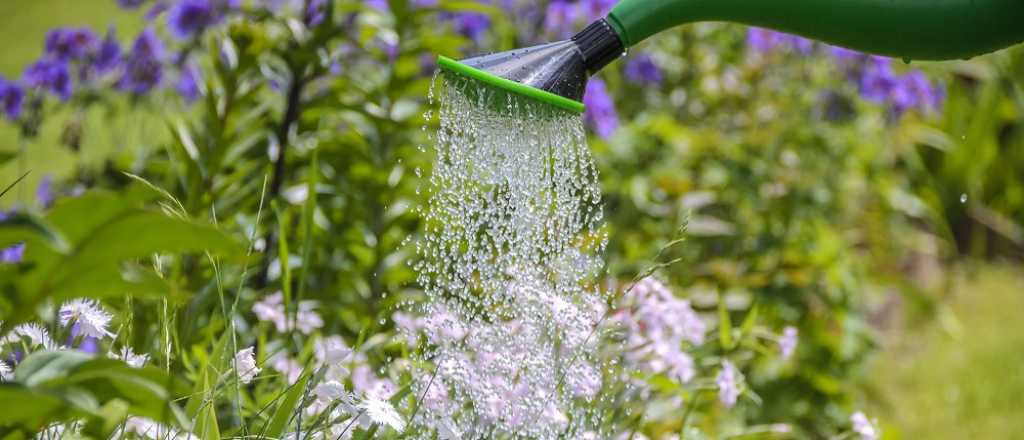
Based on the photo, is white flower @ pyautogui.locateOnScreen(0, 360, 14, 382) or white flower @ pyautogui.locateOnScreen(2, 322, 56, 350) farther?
white flower @ pyautogui.locateOnScreen(2, 322, 56, 350)

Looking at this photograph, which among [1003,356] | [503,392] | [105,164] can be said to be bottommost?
[105,164]

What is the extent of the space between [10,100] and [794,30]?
1.83m

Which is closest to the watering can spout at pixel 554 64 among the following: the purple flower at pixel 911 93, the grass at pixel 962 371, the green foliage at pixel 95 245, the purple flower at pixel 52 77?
the green foliage at pixel 95 245

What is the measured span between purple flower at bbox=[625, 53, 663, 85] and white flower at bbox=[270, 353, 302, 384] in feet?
5.18

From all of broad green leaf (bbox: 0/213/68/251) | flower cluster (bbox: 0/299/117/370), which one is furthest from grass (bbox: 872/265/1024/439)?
broad green leaf (bbox: 0/213/68/251)

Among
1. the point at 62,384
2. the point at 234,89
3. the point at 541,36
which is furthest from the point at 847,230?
the point at 62,384

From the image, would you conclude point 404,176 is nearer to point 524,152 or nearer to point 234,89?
point 234,89

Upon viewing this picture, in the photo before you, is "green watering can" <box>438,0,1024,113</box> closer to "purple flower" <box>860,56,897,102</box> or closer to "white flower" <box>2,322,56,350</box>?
"white flower" <box>2,322,56,350</box>

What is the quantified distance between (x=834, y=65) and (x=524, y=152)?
238cm

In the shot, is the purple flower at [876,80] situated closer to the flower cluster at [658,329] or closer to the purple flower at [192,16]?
the flower cluster at [658,329]

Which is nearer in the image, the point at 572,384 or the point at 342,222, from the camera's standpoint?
the point at 572,384

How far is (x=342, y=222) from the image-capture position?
231 cm

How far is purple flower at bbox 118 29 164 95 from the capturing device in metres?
2.55

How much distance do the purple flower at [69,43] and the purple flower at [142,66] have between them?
9cm
